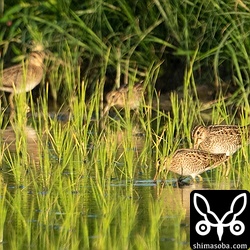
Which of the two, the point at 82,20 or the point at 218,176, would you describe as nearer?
the point at 218,176

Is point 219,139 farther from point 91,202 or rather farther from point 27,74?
point 27,74

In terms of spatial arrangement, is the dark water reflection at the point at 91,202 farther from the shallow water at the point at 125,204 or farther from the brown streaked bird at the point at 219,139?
the brown streaked bird at the point at 219,139

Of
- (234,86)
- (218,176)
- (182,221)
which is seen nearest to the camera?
(182,221)

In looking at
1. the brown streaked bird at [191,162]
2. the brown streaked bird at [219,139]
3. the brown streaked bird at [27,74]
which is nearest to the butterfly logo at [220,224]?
the brown streaked bird at [191,162]

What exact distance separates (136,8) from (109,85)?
1.79 meters

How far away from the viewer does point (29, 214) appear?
8.62 meters

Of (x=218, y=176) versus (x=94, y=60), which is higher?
(x=94, y=60)

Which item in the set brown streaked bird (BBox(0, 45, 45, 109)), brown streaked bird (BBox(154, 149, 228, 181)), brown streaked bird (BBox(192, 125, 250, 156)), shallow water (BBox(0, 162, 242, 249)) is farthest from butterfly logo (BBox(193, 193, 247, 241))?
brown streaked bird (BBox(0, 45, 45, 109))

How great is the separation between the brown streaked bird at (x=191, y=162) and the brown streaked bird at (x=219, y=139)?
64 centimetres

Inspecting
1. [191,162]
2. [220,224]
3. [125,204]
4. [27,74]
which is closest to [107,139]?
[191,162]

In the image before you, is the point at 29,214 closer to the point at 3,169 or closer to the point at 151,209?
the point at 151,209

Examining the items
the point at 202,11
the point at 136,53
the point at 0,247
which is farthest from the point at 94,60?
the point at 0,247

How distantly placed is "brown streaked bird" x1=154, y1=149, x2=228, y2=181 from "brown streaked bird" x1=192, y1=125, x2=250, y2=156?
0.64 m

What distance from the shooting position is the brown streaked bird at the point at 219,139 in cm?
1079
